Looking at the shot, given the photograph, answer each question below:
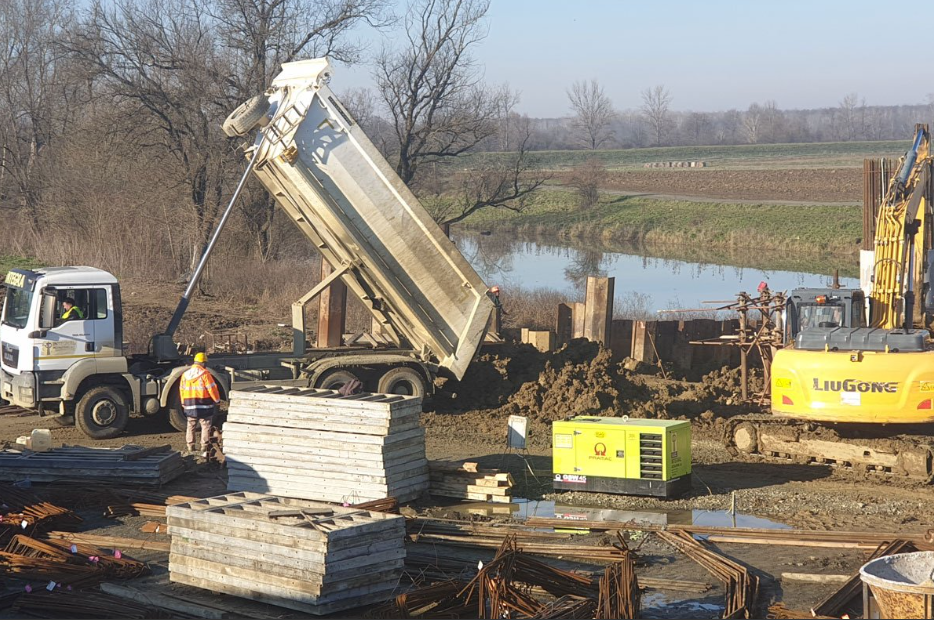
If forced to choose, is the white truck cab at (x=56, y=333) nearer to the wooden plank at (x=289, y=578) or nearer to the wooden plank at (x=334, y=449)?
the wooden plank at (x=334, y=449)

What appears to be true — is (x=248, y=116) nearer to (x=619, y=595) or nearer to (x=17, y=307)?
(x=17, y=307)

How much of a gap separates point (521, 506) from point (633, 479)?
1345 millimetres

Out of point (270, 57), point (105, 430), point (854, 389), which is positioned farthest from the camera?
point (270, 57)

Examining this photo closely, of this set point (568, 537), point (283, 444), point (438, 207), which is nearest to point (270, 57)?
point (438, 207)

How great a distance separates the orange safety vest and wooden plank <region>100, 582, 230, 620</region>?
17.6ft

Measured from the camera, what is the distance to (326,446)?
1240 cm

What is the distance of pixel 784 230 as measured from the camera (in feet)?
165

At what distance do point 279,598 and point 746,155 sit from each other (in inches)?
3869

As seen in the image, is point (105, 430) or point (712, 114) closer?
point (105, 430)

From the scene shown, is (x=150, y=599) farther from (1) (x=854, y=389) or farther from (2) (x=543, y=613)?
(1) (x=854, y=389)

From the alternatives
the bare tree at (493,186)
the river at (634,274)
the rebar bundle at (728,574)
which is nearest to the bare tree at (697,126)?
the river at (634,274)

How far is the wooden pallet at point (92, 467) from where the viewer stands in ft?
43.4

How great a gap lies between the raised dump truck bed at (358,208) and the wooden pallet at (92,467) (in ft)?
14.1

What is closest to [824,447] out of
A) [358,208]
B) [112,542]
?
[358,208]
